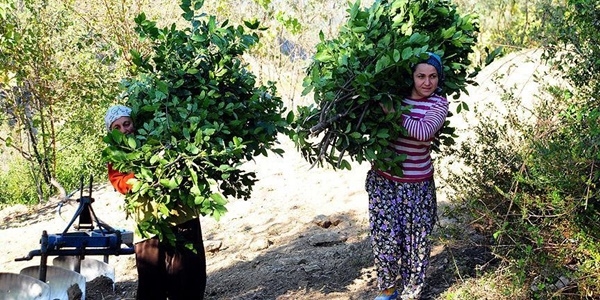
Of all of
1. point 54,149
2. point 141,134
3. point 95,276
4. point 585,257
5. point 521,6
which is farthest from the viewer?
point 521,6

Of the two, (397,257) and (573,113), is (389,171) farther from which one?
(573,113)

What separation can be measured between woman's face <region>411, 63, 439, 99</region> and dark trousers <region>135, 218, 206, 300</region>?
1.51 meters

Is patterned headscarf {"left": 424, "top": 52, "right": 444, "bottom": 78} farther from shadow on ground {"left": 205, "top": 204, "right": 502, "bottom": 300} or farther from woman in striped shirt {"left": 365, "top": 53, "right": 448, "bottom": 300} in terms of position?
shadow on ground {"left": 205, "top": 204, "right": 502, "bottom": 300}

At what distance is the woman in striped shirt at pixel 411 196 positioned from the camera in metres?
3.70

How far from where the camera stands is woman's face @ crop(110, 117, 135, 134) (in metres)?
3.84

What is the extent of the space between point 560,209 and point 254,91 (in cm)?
184

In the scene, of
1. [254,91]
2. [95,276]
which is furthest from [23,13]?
[254,91]

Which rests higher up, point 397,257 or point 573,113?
point 573,113

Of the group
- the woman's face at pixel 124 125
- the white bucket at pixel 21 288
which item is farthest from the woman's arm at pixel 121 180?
the white bucket at pixel 21 288

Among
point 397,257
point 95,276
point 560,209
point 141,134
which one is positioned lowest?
point 95,276

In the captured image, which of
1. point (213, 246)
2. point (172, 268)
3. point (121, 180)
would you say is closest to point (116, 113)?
point (121, 180)

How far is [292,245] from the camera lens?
5793 mm

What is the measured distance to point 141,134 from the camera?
12.2ft

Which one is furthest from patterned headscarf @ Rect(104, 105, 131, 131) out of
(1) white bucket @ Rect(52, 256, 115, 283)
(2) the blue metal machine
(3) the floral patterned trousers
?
(1) white bucket @ Rect(52, 256, 115, 283)
